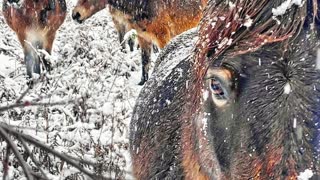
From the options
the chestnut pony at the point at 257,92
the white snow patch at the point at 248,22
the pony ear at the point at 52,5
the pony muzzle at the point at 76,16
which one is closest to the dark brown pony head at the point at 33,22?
the pony ear at the point at 52,5

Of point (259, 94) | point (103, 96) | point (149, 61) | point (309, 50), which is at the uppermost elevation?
point (149, 61)

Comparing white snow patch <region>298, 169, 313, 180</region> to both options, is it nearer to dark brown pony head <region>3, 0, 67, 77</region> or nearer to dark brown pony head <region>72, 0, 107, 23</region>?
dark brown pony head <region>3, 0, 67, 77</region>

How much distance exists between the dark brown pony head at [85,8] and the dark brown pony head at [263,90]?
783cm

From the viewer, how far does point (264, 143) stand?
7.36 feet

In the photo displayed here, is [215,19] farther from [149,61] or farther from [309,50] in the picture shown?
[149,61]

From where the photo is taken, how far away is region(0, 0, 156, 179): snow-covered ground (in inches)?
210

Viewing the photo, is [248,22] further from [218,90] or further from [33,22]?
[33,22]

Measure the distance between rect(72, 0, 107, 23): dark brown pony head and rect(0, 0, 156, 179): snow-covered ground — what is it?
34cm

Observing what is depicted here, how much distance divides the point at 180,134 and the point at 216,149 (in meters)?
0.71

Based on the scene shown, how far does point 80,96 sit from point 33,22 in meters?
3.35

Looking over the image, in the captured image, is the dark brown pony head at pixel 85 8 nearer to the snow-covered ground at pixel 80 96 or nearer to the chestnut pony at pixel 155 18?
the snow-covered ground at pixel 80 96

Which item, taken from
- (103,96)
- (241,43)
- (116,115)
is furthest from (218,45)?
(103,96)

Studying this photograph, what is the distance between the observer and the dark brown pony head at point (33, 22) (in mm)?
9102

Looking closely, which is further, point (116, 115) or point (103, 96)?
point (103, 96)
